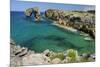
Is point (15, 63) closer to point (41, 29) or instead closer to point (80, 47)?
point (41, 29)

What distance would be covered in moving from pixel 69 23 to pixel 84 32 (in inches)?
8.3

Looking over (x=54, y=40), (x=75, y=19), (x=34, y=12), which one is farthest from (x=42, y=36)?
(x=75, y=19)

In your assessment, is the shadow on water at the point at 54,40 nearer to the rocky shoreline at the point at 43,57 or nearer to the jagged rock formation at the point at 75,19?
the rocky shoreline at the point at 43,57

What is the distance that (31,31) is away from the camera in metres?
2.08

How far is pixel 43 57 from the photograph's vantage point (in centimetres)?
210

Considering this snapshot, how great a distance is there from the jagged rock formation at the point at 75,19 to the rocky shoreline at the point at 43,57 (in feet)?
0.94

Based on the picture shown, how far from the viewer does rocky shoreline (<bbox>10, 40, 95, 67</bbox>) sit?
200 cm

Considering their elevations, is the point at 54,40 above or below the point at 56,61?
above

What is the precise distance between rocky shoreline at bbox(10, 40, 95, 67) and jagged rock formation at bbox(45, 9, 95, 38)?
29 cm

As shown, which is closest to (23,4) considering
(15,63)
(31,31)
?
(31,31)

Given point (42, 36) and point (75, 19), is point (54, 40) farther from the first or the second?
point (75, 19)

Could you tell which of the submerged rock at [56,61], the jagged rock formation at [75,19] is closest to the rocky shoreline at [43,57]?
the submerged rock at [56,61]

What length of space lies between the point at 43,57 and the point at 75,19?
576 millimetres

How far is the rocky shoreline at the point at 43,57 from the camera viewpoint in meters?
2.00
